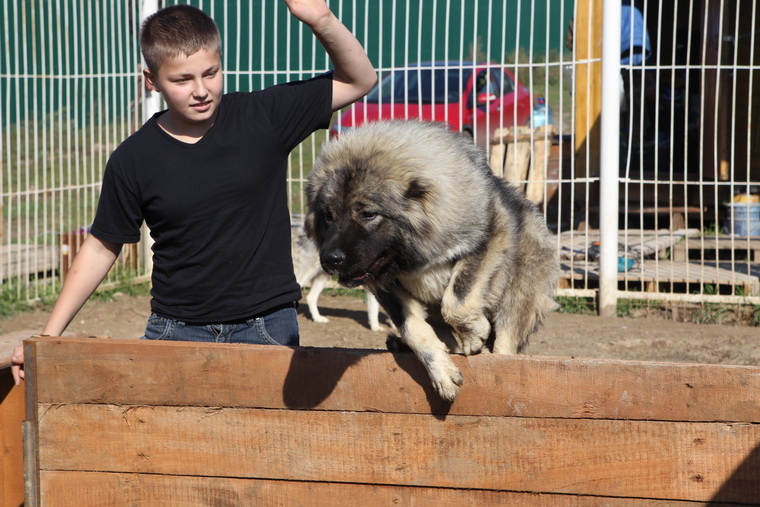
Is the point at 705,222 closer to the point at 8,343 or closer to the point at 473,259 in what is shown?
the point at 473,259

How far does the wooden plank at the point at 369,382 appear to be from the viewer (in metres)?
2.52

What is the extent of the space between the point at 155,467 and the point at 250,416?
0.39 meters

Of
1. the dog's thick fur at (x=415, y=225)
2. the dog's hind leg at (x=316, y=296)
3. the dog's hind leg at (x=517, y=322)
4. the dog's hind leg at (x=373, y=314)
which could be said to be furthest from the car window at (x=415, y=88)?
the dog's thick fur at (x=415, y=225)

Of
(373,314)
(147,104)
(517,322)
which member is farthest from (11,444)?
(147,104)

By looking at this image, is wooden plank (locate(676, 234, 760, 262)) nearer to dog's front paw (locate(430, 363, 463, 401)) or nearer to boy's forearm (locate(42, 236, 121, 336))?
dog's front paw (locate(430, 363, 463, 401))

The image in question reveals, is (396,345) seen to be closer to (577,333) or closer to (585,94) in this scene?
(577,333)

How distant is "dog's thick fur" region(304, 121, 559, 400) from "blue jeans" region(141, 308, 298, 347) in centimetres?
35

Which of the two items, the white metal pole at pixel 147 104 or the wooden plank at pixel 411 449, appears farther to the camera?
the white metal pole at pixel 147 104

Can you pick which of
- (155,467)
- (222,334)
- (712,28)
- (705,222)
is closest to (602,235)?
(705,222)

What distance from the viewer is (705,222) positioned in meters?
10.3

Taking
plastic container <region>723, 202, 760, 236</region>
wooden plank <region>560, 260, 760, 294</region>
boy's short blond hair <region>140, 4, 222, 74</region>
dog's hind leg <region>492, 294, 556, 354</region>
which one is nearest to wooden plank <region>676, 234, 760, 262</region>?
wooden plank <region>560, 260, 760, 294</region>

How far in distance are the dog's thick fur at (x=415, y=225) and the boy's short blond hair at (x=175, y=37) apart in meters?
0.69

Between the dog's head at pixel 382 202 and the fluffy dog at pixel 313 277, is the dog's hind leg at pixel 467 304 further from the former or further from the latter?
the fluffy dog at pixel 313 277

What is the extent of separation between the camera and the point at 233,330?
3.19m
